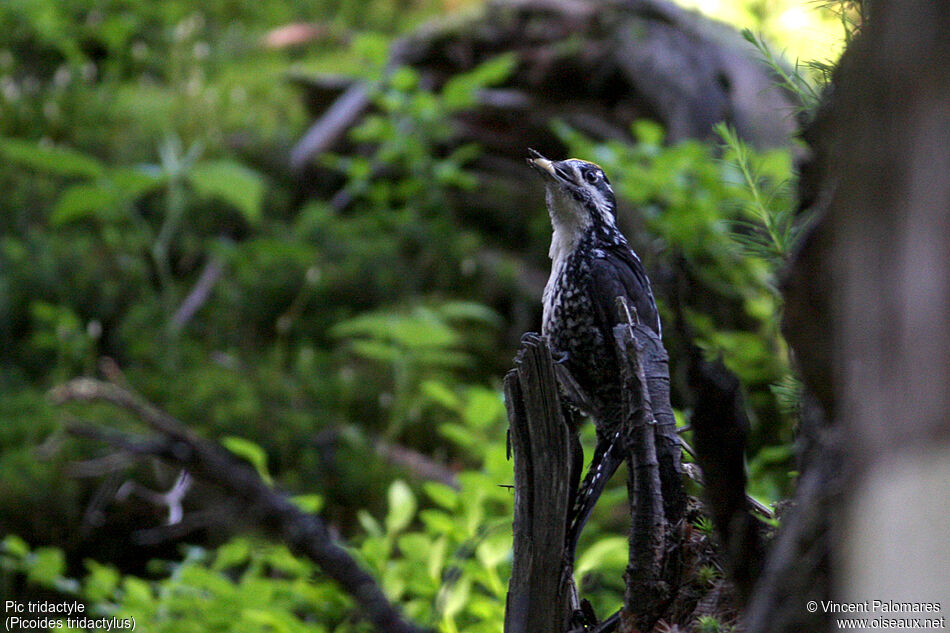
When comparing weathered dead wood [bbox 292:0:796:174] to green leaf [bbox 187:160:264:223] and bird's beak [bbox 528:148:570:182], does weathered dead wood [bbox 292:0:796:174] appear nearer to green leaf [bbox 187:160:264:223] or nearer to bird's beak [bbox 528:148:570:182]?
green leaf [bbox 187:160:264:223]

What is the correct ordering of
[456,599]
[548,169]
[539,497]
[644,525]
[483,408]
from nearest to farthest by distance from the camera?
[644,525] < [539,497] < [548,169] < [456,599] < [483,408]

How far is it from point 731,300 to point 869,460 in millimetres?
3718

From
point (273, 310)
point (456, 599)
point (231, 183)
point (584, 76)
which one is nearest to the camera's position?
point (456, 599)

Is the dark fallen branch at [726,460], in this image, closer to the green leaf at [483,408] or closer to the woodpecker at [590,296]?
the woodpecker at [590,296]

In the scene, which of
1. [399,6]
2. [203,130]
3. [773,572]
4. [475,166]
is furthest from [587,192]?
[399,6]

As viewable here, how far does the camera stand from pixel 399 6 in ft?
28.2

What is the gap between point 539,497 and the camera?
1495 mm

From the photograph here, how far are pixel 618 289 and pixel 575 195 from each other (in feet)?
1.20

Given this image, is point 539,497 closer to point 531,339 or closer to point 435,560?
point 531,339

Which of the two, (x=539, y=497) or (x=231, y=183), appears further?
(x=231, y=183)

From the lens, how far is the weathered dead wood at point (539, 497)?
57.4 inches

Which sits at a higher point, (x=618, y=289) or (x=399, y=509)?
(x=618, y=289)

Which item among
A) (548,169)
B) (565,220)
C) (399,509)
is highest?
(548,169)

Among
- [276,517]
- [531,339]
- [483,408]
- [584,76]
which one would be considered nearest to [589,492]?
[531,339]
